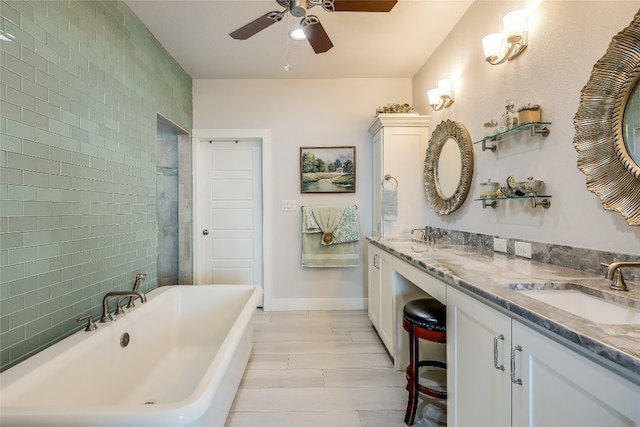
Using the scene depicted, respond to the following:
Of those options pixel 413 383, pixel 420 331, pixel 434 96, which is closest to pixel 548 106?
pixel 434 96

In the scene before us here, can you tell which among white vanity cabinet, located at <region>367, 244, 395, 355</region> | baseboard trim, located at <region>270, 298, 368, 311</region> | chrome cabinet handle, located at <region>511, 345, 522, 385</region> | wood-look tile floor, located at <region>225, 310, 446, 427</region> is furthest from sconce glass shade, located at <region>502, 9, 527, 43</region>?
baseboard trim, located at <region>270, 298, 368, 311</region>

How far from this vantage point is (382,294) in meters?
2.36

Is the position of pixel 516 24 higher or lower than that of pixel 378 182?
higher

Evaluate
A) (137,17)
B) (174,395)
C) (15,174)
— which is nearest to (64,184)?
(15,174)

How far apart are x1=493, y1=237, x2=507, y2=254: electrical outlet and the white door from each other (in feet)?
7.71

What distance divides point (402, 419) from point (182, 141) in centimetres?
316

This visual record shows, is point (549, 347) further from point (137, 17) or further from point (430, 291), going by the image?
point (137, 17)

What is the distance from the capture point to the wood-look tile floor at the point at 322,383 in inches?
64.5

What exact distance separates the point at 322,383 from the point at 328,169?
2.10 metres

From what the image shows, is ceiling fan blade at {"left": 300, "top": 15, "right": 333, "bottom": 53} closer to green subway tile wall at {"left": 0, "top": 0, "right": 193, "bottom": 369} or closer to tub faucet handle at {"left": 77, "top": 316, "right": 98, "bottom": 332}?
green subway tile wall at {"left": 0, "top": 0, "right": 193, "bottom": 369}

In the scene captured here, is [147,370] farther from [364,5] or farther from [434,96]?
[434,96]

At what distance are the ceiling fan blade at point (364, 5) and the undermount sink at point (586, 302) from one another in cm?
157

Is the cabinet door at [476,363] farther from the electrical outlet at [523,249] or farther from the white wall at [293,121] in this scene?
the white wall at [293,121]

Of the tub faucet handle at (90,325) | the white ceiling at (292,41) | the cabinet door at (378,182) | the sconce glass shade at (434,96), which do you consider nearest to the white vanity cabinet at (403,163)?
the cabinet door at (378,182)
